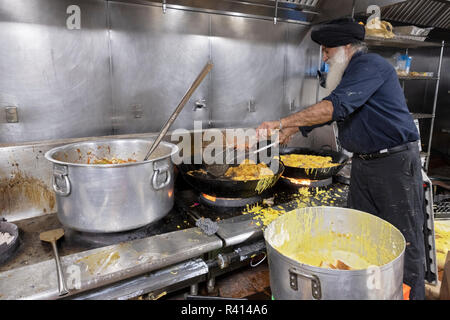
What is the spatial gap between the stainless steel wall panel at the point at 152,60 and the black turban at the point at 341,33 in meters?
1.84

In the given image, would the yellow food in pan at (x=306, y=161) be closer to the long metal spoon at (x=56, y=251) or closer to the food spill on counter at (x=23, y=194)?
the long metal spoon at (x=56, y=251)

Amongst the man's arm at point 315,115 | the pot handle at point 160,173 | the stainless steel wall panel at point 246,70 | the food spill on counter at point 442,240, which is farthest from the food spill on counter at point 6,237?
the stainless steel wall panel at point 246,70

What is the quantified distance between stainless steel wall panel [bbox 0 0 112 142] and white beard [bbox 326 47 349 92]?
2.11 metres

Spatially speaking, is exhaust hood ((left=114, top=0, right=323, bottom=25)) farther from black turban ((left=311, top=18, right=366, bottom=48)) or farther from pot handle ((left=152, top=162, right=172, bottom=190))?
pot handle ((left=152, top=162, right=172, bottom=190))

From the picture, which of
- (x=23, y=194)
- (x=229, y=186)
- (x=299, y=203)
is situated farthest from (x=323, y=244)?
(x=23, y=194)

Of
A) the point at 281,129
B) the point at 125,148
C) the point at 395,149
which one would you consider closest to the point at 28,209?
the point at 125,148

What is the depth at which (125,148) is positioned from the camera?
1731mm

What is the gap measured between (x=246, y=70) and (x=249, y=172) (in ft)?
7.57

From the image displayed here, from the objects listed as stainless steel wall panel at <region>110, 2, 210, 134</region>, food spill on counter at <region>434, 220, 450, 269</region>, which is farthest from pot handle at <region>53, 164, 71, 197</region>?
food spill on counter at <region>434, 220, 450, 269</region>

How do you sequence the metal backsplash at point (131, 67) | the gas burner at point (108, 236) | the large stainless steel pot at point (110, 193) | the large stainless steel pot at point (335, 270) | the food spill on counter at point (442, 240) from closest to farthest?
1. the large stainless steel pot at point (335, 270)
2. the large stainless steel pot at point (110, 193)
3. the gas burner at point (108, 236)
4. the food spill on counter at point (442, 240)
5. the metal backsplash at point (131, 67)

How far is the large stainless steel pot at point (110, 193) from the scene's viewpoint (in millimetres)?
1194

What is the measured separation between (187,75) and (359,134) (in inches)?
84.1

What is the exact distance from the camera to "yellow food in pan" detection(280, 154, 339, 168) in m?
2.05
